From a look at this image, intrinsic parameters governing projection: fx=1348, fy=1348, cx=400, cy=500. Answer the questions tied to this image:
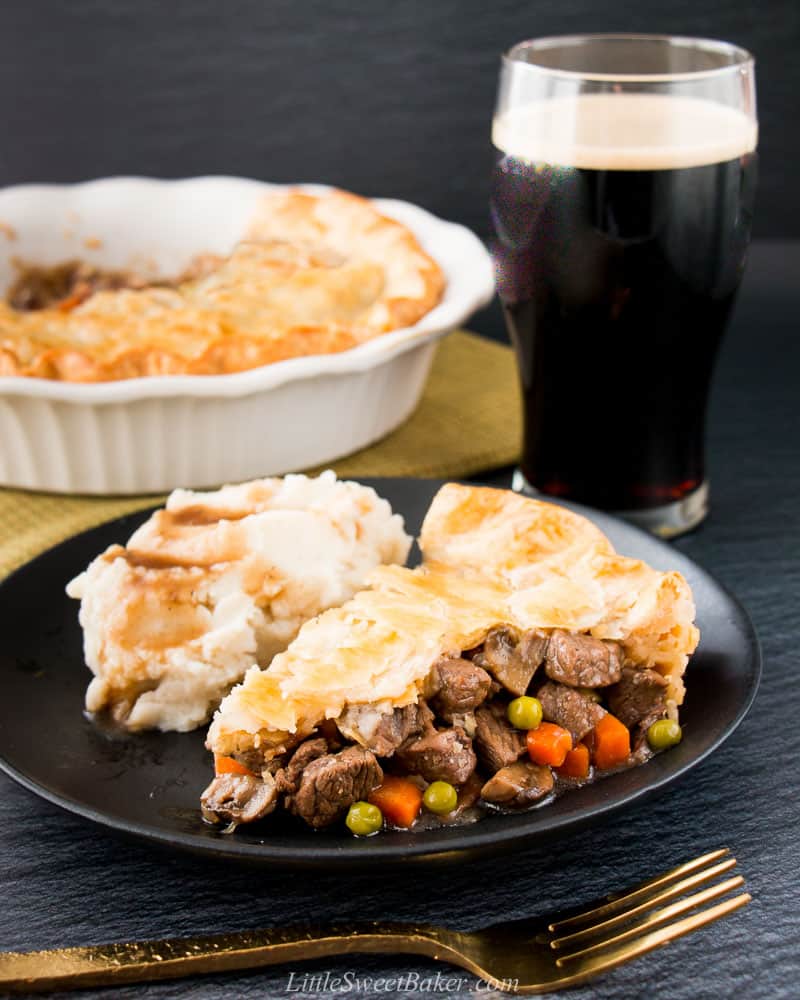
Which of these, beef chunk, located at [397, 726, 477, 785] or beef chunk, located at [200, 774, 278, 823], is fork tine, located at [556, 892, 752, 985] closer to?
beef chunk, located at [397, 726, 477, 785]

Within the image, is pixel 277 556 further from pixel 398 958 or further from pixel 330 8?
pixel 330 8

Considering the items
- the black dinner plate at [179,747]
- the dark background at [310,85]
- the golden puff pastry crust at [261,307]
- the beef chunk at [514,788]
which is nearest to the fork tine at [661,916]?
the black dinner plate at [179,747]

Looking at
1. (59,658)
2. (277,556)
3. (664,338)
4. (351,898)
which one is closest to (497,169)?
(664,338)

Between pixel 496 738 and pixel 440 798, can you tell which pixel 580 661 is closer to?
pixel 496 738

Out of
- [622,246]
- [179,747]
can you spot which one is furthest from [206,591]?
[622,246]

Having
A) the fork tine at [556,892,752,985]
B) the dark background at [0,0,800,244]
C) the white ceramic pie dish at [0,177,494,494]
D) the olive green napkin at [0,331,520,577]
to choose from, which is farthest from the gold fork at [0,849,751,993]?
Result: the dark background at [0,0,800,244]

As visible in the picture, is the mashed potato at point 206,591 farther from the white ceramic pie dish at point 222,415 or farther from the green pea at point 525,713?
the white ceramic pie dish at point 222,415

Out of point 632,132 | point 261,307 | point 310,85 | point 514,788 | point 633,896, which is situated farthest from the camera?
point 310,85
